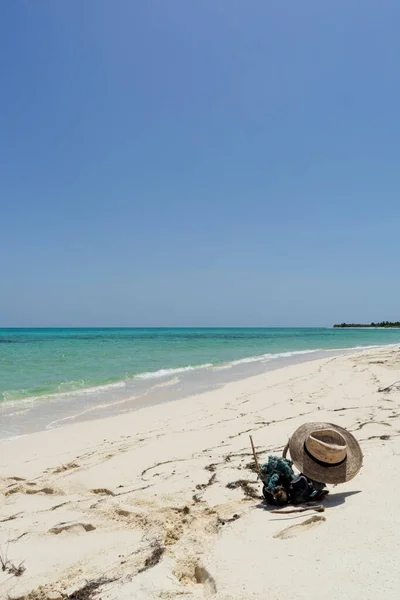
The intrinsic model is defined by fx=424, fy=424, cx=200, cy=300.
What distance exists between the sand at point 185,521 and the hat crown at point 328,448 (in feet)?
1.22

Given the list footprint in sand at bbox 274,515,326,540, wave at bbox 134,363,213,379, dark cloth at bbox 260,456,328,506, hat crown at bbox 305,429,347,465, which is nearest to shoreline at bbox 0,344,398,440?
wave at bbox 134,363,213,379

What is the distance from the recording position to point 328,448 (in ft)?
15.8

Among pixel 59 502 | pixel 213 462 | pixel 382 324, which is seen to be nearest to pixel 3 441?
pixel 59 502

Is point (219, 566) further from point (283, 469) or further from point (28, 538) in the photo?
point (28, 538)

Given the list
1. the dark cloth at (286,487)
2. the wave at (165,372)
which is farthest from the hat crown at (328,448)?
the wave at (165,372)

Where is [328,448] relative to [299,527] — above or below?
above

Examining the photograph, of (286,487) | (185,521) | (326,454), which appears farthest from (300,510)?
(185,521)

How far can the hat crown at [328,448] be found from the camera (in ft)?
15.7

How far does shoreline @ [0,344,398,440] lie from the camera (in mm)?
10094

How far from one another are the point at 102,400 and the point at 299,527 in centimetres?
972

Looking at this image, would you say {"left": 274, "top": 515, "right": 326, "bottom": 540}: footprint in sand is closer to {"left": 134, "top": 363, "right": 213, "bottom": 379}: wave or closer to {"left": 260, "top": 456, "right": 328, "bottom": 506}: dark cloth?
{"left": 260, "top": 456, "right": 328, "bottom": 506}: dark cloth

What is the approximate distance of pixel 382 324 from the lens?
5635 inches

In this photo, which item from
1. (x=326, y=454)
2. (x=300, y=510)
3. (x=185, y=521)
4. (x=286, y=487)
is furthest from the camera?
(x=326, y=454)

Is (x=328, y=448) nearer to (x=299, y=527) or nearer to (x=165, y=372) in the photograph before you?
(x=299, y=527)
